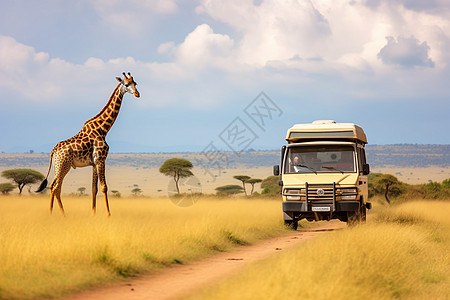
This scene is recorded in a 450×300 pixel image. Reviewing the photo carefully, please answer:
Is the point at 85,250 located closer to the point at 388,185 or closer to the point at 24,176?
the point at 388,185

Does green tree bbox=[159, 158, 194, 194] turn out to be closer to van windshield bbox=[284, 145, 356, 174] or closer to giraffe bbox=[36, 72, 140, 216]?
giraffe bbox=[36, 72, 140, 216]

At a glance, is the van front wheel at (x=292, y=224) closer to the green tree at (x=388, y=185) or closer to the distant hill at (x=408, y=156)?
the green tree at (x=388, y=185)

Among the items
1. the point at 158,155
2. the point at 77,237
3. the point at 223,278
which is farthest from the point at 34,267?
the point at 158,155

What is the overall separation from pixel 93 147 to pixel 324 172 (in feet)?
24.3

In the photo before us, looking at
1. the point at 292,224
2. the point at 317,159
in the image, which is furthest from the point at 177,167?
the point at 317,159

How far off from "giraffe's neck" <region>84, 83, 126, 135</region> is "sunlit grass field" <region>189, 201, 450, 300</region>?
867 cm

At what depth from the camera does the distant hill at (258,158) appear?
126m

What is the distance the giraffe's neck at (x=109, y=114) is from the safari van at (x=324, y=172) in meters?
5.68

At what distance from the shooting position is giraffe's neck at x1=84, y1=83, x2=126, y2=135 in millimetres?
18469

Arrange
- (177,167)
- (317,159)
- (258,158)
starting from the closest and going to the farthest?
(317,159), (177,167), (258,158)

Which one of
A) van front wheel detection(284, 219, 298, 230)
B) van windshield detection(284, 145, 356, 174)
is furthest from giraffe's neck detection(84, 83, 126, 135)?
van front wheel detection(284, 219, 298, 230)

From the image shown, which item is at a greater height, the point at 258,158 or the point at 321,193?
the point at 258,158

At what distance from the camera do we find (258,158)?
143 meters

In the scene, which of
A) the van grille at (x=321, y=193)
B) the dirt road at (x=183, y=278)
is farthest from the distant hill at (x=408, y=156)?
the dirt road at (x=183, y=278)
